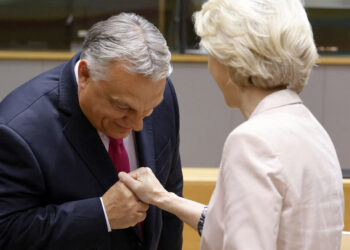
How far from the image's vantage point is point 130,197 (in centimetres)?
189

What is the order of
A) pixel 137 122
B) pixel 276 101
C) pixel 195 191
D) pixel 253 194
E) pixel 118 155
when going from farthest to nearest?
pixel 195 191 < pixel 118 155 < pixel 137 122 < pixel 276 101 < pixel 253 194

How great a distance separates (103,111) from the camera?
1.90 meters

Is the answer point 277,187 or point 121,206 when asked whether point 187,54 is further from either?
point 277,187

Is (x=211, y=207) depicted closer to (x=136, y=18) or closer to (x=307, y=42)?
(x=307, y=42)

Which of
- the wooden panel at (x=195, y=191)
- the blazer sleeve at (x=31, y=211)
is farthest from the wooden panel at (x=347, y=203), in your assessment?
the blazer sleeve at (x=31, y=211)

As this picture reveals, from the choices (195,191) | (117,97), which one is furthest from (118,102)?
(195,191)

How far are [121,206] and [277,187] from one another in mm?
→ 614

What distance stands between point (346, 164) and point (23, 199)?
5.14 m

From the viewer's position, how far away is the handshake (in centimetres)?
189

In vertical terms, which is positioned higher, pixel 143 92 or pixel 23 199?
pixel 143 92

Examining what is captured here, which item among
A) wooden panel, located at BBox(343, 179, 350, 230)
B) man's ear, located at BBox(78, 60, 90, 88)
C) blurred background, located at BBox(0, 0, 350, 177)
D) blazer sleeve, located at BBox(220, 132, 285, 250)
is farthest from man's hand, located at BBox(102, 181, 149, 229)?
blurred background, located at BBox(0, 0, 350, 177)

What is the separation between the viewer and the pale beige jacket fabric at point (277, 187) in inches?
55.5

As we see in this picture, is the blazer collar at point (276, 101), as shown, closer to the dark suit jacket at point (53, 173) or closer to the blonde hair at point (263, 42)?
the blonde hair at point (263, 42)

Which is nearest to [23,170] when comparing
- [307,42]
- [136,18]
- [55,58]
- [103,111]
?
[103,111]
